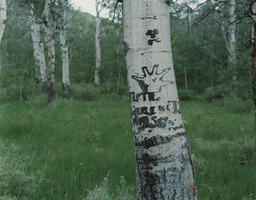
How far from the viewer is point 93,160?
4.23 m

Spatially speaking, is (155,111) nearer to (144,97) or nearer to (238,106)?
(144,97)

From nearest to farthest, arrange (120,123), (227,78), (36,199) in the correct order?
(36,199), (120,123), (227,78)

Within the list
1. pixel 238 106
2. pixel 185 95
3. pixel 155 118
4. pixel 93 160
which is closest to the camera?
pixel 155 118

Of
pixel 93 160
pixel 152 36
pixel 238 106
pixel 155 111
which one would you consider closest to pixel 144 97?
pixel 155 111

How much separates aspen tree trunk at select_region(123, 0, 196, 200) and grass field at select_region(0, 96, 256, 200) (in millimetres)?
917

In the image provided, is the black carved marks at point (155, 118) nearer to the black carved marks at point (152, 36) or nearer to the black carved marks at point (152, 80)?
the black carved marks at point (152, 80)

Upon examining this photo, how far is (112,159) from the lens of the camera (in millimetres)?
4258

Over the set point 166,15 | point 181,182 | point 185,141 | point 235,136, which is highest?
point 166,15

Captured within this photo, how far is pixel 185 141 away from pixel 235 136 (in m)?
5.20

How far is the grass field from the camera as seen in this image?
292 cm

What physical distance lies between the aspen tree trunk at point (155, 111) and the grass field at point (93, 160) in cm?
92

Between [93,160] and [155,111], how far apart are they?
2.78 metres

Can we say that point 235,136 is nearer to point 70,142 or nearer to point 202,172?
point 202,172

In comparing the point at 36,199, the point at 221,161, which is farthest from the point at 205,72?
the point at 36,199
